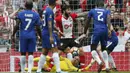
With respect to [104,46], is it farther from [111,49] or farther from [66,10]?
[66,10]

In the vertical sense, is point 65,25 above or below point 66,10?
below

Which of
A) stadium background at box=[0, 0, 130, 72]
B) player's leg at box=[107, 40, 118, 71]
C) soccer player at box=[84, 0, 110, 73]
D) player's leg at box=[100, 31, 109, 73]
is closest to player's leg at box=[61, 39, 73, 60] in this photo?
stadium background at box=[0, 0, 130, 72]

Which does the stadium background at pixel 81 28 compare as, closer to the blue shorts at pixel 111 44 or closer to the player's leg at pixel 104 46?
the blue shorts at pixel 111 44

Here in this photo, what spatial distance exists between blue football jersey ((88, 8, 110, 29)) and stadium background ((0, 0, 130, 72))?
10.8 feet

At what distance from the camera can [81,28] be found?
66.3 feet

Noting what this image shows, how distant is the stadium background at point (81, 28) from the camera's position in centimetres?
1889

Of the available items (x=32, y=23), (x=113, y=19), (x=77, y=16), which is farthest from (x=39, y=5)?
(x=32, y=23)

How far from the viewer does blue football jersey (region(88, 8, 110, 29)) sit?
50.3 feet

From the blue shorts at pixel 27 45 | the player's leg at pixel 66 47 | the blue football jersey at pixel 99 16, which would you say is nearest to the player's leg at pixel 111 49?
the player's leg at pixel 66 47

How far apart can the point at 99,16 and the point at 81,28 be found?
16.0 ft

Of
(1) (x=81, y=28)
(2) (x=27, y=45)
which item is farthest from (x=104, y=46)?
(1) (x=81, y=28)

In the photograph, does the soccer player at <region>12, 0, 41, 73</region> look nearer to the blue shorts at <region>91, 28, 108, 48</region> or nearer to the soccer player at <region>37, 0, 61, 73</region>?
the soccer player at <region>37, 0, 61, 73</region>

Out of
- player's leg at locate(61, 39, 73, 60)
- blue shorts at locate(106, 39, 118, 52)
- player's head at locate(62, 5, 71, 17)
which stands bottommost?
player's leg at locate(61, 39, 73, 60)

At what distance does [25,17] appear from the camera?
583 inches
